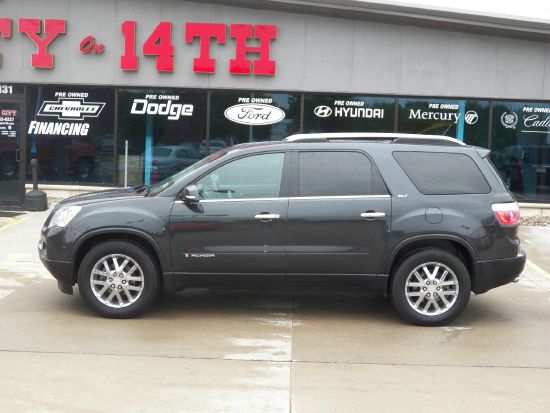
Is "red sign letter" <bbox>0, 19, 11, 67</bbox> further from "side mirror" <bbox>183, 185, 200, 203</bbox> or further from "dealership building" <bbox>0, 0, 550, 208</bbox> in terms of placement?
"side mirror" <bbox>183, 185, 200, 203</bbox>

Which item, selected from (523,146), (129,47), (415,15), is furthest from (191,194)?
(523,146)

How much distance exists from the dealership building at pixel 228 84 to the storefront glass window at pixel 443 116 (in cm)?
3

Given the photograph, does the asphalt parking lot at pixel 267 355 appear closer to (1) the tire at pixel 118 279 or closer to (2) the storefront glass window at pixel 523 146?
(1) the tire at pixel 118 279

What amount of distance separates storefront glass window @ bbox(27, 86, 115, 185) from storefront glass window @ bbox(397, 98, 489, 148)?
644cm

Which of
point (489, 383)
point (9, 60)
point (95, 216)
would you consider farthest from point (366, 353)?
point (9, 60)

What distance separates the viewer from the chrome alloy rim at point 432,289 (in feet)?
22.9

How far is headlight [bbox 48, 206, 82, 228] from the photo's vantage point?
7.01 meters

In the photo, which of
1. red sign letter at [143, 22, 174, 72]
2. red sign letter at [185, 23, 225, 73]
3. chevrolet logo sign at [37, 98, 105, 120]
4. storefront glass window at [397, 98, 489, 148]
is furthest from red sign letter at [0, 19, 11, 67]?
storefront glass window at [397, 98, 489, 148]

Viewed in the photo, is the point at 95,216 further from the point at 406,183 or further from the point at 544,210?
the point at 544,210

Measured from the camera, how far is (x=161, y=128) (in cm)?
1548

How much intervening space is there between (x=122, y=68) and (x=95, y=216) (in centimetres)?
901

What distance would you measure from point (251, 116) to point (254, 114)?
78mm

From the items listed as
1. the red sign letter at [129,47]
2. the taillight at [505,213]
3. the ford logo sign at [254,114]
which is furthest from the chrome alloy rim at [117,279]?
the red sign letter at [129,47]

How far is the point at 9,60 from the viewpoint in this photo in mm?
15422
